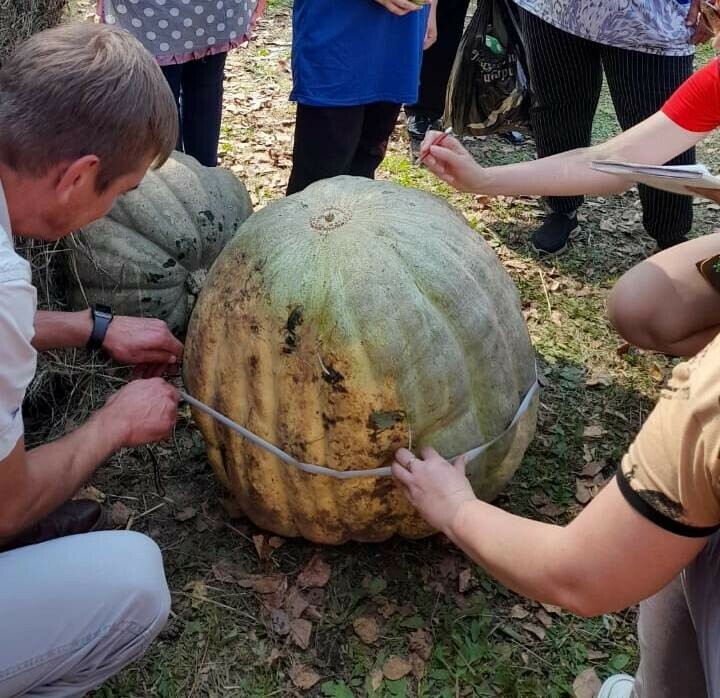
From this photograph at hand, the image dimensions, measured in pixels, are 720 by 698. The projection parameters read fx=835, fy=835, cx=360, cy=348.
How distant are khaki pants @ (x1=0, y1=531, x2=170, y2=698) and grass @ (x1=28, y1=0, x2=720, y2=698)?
392 mm

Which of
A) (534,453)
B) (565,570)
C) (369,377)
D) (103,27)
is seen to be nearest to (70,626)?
(369,377)

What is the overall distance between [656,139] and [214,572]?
2.21 meters

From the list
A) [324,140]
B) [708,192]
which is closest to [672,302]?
[708,192]

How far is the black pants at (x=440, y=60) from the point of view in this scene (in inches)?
216

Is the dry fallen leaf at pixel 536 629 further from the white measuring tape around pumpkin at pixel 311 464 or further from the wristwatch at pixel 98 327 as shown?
the wristwatch at pixel 98 327

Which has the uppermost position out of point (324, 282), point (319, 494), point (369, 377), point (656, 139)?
point (656, 139)

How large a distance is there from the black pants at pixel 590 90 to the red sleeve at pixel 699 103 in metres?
0.83

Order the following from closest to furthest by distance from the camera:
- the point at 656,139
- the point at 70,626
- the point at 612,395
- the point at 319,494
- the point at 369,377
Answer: the point at 70,626, the point at 369,377, the point at 319,494, the point at 656,139, the point at 612,395

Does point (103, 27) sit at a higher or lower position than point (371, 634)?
higher

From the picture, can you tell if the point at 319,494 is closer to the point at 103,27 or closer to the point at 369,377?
the point at 369,377

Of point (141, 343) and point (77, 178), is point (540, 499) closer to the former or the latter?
point (141, 343)

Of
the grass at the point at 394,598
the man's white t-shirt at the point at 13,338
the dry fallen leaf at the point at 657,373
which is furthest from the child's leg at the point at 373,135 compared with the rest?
the man's white t-shirt at the point at 13,338

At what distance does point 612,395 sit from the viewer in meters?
3.55

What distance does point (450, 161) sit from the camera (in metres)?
2.99
